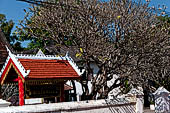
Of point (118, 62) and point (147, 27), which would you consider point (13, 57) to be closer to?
point (118, 62)

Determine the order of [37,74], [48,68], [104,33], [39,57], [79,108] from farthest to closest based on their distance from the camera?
[104,33] → [39,57] → [48,68] → [37,74] → [79,108]

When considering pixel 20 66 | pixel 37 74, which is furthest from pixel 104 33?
pixel 20 66

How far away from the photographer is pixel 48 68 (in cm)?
1177

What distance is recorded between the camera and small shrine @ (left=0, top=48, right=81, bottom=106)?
425 inches

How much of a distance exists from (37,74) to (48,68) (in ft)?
2.58

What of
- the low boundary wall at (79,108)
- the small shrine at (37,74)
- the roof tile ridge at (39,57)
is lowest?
the low boundary wall at (79,108)

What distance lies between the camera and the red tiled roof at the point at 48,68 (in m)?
11.2

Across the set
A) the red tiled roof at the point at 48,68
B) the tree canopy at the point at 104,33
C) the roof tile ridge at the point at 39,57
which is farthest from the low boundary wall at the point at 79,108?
the roof tile ridge at the point at 39,57

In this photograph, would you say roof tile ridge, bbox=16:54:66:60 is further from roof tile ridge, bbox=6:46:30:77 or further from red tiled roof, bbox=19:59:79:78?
roof tile ridge, bbox=6:46:30:77

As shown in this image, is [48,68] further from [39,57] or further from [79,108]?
[79,108]

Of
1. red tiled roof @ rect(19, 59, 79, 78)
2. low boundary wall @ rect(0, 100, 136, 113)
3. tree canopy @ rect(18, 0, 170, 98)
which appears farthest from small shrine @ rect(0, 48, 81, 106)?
low boundary wall @ rect(0, 100, 136, 113)

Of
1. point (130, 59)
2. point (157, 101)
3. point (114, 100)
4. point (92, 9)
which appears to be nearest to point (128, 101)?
point (114, 100)

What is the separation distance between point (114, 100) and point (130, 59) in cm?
184

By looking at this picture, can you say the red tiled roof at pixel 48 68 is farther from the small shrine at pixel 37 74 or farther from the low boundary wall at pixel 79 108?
the low boundary wall at pixel 79 108
